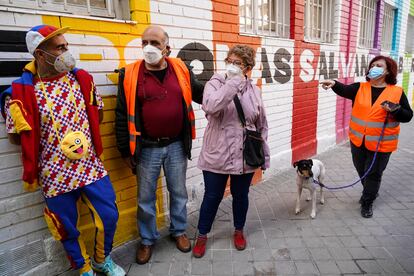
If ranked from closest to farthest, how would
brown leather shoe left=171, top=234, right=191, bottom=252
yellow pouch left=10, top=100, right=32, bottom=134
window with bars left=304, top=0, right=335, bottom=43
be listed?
yellow pouch left=10, top=100, right=32, bottom=134
brown leather shoe left=171, top=234, right=191, bottom=252
window with bars left=304, top=0, right=335, bottom=43

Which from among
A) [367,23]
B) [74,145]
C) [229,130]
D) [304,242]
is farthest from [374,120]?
[367,23]

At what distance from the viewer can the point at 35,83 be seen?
2.03m

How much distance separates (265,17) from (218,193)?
11.3 ft

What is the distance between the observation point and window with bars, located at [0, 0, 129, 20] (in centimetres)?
224

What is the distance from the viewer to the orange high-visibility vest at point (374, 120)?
333 centimetres

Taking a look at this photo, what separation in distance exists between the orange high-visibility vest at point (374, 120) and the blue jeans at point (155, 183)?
224 centimetres

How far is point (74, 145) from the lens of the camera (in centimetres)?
210

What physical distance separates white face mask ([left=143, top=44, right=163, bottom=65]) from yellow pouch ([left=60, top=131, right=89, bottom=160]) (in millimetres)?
843

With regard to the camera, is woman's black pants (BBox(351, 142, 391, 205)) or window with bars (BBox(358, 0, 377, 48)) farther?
window with bars (BBox(358, 0, 377, 48))

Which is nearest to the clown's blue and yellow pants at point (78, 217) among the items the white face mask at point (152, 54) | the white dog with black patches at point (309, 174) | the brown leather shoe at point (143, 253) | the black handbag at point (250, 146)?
the brown leather shoe at point (143, 253)

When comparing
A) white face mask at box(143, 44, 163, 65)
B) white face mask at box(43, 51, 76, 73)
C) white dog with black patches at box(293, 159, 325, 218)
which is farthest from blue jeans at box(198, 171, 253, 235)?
white face mask at box(43, 51, 76, 73)

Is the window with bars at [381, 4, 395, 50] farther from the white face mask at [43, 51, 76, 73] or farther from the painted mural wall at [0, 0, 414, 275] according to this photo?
the white face mask at [43, 51, 76, 73]

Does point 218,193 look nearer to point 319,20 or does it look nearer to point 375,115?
point 375,115

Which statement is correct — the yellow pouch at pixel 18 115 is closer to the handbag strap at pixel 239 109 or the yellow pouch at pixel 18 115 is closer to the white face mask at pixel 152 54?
the white face mask at pixel 152 54
